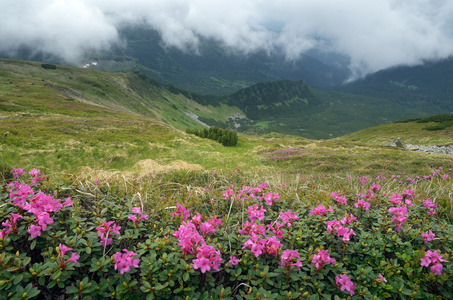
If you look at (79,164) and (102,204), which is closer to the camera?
(102,204)

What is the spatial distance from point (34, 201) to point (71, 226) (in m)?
0.48

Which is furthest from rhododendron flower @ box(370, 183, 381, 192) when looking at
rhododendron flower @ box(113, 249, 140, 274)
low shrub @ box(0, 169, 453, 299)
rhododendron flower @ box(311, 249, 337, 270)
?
rhododendron flower @ box(113, 249, 140, 274)

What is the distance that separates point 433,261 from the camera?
2184 mm

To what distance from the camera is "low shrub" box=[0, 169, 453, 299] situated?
5.89 ft

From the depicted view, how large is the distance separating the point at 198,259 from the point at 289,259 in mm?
867

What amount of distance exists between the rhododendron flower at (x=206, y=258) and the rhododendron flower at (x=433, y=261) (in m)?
2.11

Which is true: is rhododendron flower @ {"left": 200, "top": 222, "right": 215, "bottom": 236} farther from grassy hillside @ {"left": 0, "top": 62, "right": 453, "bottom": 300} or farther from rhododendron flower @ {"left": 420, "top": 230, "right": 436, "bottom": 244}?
rhododendron flower @ {"left": 420, "top": 230, "right": 436, "bottom": 244}

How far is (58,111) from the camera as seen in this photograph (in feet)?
124

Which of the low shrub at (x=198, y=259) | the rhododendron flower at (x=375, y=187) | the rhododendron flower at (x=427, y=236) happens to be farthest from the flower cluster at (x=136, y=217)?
the rhododendron flower at (x=375, y=187)

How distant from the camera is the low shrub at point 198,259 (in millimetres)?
1794

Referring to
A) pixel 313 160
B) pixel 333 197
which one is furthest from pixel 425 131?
pixel 333 197

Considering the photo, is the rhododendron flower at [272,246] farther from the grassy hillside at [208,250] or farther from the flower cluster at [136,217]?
the flower cluster at [136,217]

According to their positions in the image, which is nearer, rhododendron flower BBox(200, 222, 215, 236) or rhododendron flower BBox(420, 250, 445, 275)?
rhododendron flower BBox(420, 250, 445, 275)

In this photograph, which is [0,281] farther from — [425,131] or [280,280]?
[425,131]
